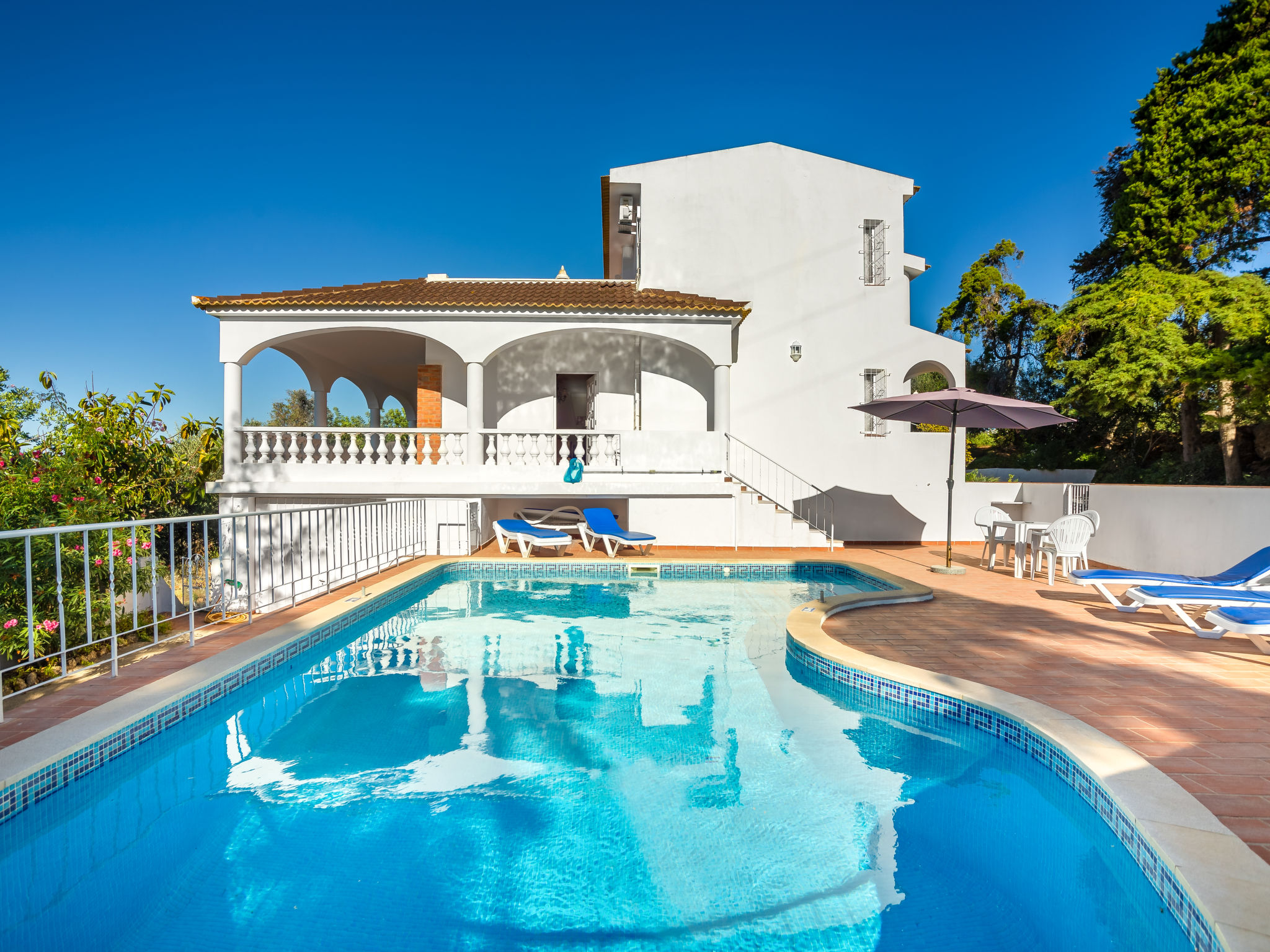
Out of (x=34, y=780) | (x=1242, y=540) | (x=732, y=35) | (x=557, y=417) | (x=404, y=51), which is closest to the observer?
(x=34, y=780)

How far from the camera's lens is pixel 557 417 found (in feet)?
52.8

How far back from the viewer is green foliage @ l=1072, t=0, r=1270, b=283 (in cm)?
1834

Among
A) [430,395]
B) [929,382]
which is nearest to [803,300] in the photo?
[430,395]

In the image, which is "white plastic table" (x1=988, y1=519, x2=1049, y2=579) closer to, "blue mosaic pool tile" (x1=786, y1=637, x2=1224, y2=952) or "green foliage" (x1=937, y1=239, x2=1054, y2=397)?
"blue mosaic pool tile" (x1=786, y1=637, x2=1224, y2=952)

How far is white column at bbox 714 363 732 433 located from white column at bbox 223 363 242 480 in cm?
881

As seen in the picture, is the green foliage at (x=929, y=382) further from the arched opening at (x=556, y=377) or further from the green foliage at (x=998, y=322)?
the arched opening at (x=556, y=377)

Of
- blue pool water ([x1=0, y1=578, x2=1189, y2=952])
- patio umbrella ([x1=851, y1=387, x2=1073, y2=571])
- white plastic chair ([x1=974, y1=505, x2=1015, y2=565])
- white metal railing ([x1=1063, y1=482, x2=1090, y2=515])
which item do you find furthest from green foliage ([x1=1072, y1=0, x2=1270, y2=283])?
blue pool water ([x1=0, y1=578, x2=1189, y2=952])

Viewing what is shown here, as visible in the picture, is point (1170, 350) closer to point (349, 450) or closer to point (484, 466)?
point (484, 466)

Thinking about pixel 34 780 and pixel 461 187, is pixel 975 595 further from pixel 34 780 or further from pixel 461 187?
pixel 461 187

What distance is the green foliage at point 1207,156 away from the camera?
18344 mm

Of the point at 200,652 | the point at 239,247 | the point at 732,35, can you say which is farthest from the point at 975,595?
the point at 239,247

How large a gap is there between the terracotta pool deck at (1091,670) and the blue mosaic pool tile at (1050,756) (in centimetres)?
36

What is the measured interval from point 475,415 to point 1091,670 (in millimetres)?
10092

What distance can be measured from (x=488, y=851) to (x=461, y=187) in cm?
3248
